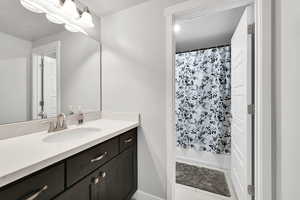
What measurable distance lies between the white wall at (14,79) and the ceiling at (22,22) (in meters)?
0.06

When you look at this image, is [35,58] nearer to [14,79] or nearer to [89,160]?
[14,79]

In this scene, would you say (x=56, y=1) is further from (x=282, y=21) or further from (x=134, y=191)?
(x=134, y=191)

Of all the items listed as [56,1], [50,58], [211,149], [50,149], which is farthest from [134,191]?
[56,1]

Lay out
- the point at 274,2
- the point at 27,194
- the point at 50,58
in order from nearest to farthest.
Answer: the point at 27,194 < the point at 274,2 < the point at 50,58

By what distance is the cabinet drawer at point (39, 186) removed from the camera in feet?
1.71

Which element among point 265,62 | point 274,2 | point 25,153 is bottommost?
point 25,153

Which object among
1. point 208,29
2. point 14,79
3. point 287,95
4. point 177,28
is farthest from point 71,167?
point 208,29

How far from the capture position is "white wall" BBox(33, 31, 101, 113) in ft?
4.37

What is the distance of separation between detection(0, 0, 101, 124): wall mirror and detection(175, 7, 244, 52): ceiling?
1216mm

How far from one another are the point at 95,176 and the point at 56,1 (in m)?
1.43

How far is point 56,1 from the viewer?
3.74ft

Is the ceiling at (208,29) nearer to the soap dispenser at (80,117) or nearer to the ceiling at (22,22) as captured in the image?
the ceiling at (22,22)

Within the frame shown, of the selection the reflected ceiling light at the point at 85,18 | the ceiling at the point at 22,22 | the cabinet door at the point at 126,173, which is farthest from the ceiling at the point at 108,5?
the cabinet door at the point at 126,173

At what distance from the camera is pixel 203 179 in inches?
72.0
